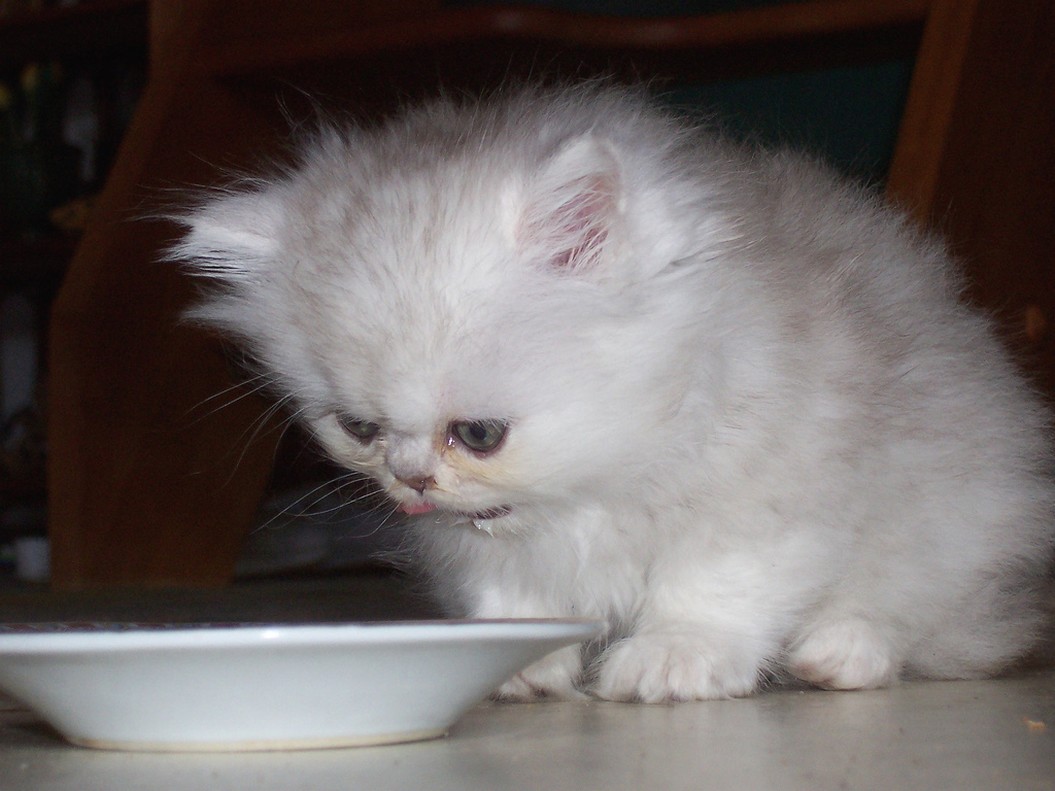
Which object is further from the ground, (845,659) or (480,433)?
(480,433)

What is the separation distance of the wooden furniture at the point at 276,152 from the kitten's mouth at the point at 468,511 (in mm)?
970

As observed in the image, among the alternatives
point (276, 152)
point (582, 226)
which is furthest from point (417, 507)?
point (276, 152)

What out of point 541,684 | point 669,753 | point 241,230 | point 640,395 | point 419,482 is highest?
point 241,230

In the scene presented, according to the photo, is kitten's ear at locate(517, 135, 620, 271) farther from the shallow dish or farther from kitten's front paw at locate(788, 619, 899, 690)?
kitten's front paw at locate(788, 619, 899, 690)

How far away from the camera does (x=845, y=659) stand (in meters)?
1.63

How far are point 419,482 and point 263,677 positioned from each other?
0.44m

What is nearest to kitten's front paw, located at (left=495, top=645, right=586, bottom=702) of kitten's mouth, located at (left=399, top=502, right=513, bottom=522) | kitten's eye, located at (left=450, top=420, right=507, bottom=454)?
kitten's mouth, located at (left=399, top=502, right=513, bottom=522)

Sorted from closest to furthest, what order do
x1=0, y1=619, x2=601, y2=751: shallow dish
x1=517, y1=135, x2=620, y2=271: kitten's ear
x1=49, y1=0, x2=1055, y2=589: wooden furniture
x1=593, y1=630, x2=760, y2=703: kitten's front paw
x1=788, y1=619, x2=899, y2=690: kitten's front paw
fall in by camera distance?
x1=0, y1=619, x2=601, y2=751: shallow dish
x1=517, y1=135, x2=620, y2=271: kitten's ear
x1=593, y1=630, x2=760, y2=703: kitten's front paw
x1=788, y1=619, x2=899, y2=690: kitten's front paw
x1=49, y1=0, x2=1055, y2=589: wooden furniture

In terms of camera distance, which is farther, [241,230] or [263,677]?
[241,230]

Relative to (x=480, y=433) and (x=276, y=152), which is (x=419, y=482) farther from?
(x=276, y=152)

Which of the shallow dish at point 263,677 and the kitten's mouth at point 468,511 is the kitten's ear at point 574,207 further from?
the shallow dish at point 263,677

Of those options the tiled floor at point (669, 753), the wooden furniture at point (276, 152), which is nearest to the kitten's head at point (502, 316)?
the tiled floor at point (669, 753)

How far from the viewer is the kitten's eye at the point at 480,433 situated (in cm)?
142

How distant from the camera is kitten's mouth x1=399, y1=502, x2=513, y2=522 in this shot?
1.52 metres
